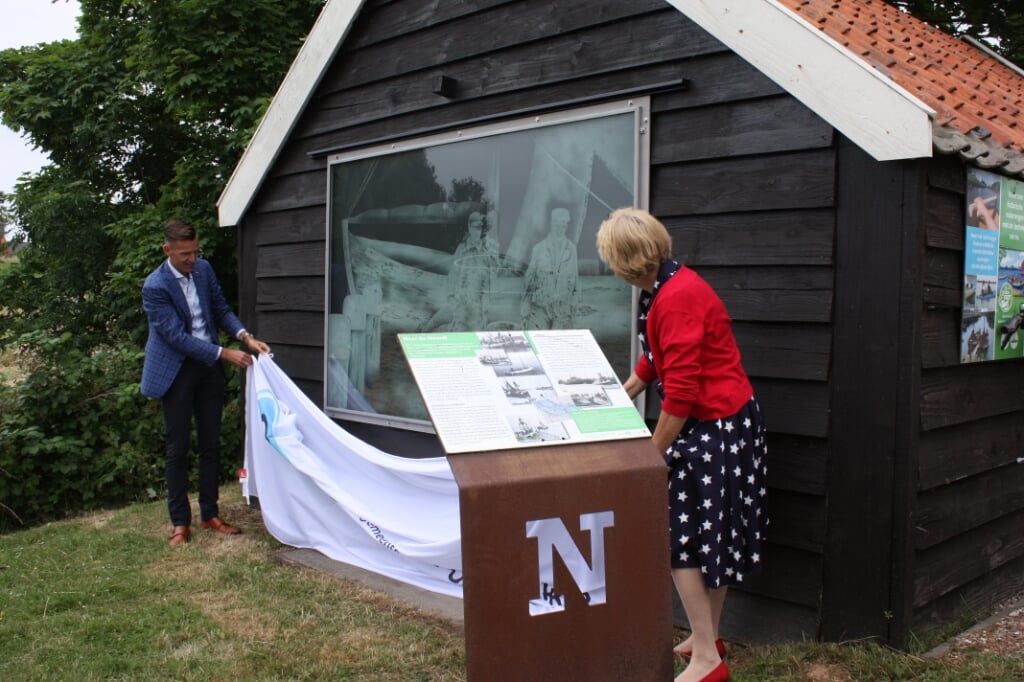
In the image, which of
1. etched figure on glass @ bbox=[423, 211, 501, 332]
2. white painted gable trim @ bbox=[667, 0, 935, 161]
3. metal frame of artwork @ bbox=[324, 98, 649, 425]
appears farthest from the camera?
etched figure on glass @ bbox=[423, 211, 501, 332]

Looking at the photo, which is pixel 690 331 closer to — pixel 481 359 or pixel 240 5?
pixel 481 359

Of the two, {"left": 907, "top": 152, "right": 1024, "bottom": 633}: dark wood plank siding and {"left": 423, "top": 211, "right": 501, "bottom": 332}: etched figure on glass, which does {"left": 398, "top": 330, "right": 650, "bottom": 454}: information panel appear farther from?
{"left": 423, "top": 211, "right": 501, "bottom": 332}: etched figure on glass

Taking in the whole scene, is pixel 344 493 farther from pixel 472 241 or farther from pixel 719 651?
pixel 719 651

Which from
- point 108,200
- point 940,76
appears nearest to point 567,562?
point 940,76

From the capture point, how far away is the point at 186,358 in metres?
5.58

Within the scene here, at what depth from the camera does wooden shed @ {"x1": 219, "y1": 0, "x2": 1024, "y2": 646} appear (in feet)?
10.8

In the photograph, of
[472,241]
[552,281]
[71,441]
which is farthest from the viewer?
[71,441]

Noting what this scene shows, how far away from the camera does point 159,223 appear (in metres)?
13.5

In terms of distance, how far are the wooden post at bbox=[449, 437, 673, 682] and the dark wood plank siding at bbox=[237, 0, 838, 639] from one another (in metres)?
1.04

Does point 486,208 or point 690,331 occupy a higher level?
point 486,208

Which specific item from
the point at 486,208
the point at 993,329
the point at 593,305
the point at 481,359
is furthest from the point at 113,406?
the point at 993,329

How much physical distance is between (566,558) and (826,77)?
2.05 metres

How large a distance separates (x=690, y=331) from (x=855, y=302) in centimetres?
84

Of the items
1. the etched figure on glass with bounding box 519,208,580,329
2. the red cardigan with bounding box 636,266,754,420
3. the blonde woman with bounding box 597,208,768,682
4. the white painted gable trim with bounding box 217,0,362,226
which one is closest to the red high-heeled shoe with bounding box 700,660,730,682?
the blonde woman with bounding box 597,208,768,682
